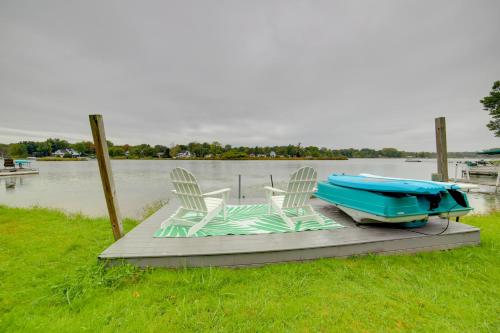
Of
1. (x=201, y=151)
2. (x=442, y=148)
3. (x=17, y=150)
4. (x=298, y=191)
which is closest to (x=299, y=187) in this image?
(x=298, y=191)

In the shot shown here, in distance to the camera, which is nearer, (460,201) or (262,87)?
(460,201)

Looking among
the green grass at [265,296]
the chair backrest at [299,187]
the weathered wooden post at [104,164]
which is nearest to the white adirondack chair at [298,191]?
the chair backrest at [299,187]

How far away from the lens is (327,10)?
9.87 metres

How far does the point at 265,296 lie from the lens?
202 cm

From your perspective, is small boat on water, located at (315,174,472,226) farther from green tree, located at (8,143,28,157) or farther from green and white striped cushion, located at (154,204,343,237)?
green tree, located at (8,143,28,157)

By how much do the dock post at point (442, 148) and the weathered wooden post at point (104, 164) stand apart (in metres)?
6.72


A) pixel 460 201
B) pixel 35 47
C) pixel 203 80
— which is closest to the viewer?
pixel 460 201

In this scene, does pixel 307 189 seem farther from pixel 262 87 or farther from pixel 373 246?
pixel 262 87

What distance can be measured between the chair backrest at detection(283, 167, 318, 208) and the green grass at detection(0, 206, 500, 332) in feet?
3.93

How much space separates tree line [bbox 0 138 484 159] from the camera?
55.0 metres

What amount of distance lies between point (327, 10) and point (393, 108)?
14.5 m

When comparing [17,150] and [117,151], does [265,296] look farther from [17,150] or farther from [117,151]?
[17,150]

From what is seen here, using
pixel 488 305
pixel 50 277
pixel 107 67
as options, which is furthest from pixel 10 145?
pixel 488 305

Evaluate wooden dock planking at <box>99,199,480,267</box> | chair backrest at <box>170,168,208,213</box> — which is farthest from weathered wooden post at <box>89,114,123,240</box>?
chair backrest at <box>170,168,208,213</box>
